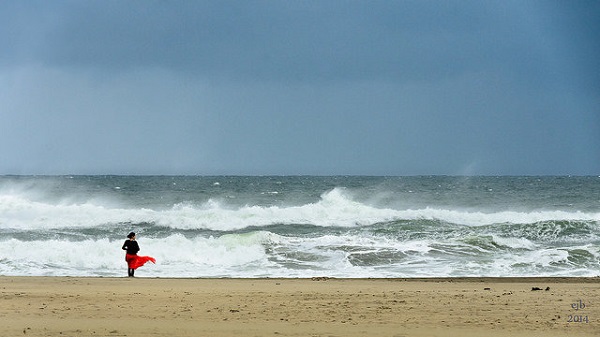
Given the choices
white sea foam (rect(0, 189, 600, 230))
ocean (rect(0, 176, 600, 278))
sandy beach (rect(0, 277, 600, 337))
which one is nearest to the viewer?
sandy beach (rect(0, 277, 600, 337))

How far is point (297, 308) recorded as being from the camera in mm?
10758

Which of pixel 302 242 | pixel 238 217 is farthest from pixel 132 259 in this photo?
pixel 238 217

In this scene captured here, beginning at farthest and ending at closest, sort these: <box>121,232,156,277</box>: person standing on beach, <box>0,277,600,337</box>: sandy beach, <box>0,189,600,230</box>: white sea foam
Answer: <box>0,189,600,230</box>: white sea foam → <box>121,232,156,277</box>: person standing on beach → <box>0,277,600,337</box>: sandy beach

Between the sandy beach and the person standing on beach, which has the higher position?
the person standing on beach

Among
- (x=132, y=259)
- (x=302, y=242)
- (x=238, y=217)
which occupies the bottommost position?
(x=132, y=259)

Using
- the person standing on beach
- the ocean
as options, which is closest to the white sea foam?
the ocean

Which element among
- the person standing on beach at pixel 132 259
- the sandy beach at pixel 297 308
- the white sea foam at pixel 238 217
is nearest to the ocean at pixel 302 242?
the white sea foam at pixel 238 217

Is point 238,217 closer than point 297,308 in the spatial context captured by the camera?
No

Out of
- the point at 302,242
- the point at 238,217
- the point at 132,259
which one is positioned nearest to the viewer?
the point at 132,259

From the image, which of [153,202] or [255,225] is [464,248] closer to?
[255,225]

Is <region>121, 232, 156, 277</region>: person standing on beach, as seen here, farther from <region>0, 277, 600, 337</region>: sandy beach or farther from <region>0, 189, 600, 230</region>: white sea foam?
<region>0, 189, 600, 230</region>: white sea foam

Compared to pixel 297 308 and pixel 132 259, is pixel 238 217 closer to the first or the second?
pixel 132 259

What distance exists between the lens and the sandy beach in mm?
9078

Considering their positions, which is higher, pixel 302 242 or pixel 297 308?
pixel 302 242
